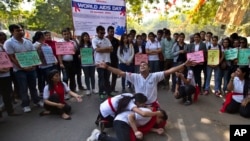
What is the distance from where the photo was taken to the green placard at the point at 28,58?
19.7 ft

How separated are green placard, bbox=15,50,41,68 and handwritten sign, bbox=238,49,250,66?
5223 mm

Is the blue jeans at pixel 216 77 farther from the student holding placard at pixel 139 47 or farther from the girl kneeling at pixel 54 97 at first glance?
the girl kneeling at pixel 54 97

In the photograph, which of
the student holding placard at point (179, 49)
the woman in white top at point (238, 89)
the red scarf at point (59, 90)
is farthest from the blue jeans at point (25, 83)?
the woman in white top at point (238, 89)

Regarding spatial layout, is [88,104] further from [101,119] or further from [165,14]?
[165,14]

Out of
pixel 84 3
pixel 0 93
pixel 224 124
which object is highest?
pixel 84 3

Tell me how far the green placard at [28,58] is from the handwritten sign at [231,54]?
5057 mm

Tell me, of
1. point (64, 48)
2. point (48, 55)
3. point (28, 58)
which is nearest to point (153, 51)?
point (64, 48)

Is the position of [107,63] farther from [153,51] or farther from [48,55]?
[153,51]

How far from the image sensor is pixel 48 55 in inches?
268

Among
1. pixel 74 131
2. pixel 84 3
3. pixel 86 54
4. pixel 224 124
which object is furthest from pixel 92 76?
pixel 224 124

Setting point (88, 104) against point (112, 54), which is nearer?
point (88, 104)

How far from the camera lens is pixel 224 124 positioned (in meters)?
5.41

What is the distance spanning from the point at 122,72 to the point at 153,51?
10.5 feet

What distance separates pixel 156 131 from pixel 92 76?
3.22 metres
